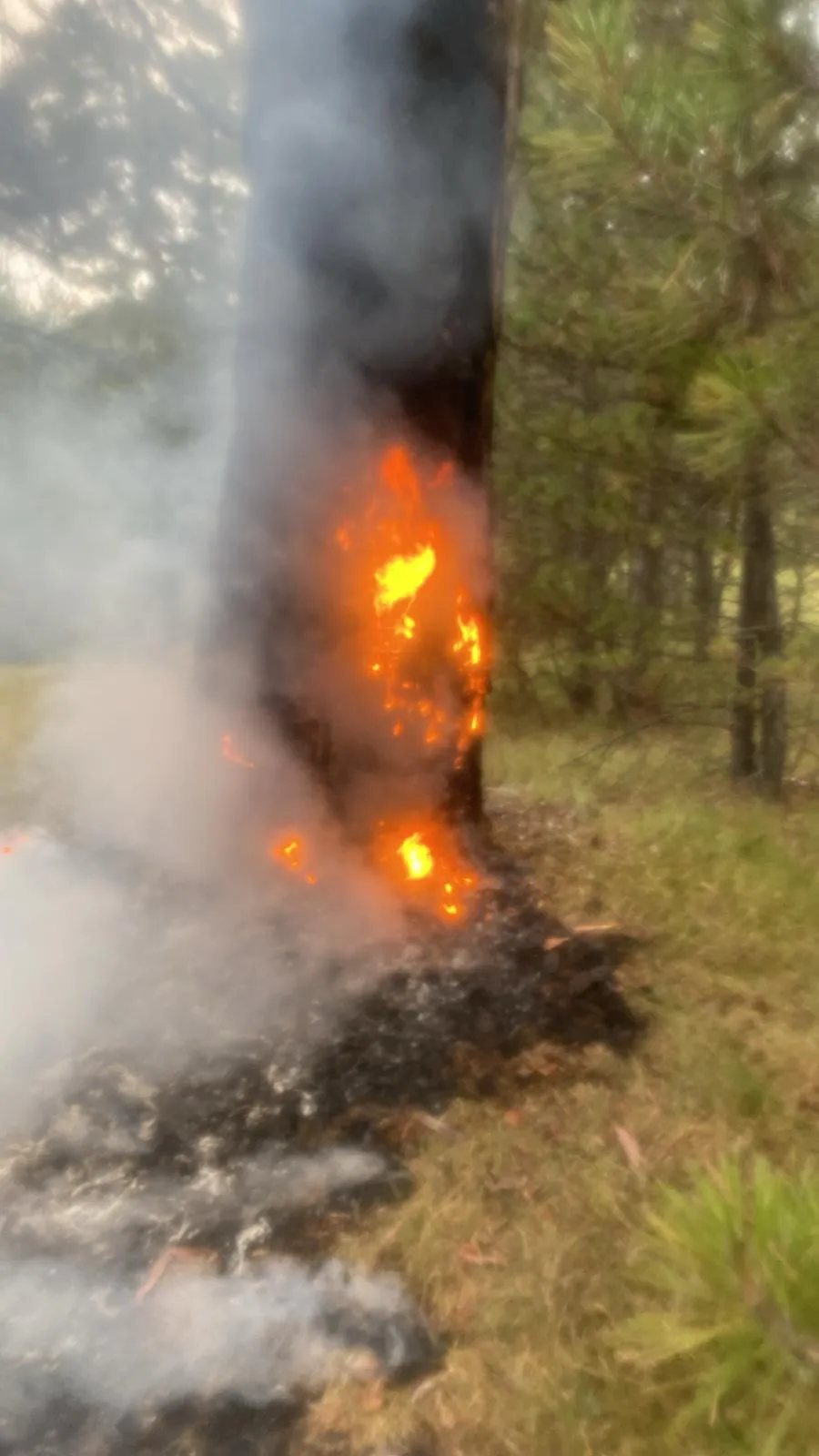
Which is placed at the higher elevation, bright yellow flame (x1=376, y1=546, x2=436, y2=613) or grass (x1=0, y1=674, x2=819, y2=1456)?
bright yellow flame (x1=376, y1=546, x2=436, y2=613)

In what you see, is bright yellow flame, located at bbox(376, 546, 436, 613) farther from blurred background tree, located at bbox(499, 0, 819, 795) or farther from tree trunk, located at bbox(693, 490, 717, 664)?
tree trunk, located at bbox(693, 490, 717, 664)

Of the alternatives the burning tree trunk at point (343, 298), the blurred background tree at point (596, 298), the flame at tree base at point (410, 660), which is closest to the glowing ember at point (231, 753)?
the flame at tree base at point (410, 660)

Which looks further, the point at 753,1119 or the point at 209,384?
the point at 209,384

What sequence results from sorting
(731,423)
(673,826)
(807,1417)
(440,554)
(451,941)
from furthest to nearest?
(673,826)
(440,554)
(451,941)
(731,423)
(807,1417)

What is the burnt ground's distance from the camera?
2154mm

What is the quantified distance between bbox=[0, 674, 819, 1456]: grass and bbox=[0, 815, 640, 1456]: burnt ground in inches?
A: 4.5

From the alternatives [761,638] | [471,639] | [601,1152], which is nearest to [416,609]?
[471,639]

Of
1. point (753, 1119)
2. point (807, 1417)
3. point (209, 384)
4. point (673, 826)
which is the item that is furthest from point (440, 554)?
point (209, 384)

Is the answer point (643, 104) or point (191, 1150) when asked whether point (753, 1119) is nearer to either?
point (191, 1150)

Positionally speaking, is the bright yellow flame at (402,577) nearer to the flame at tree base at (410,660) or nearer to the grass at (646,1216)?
the flame at tree base at (410,660)

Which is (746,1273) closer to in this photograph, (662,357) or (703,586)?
(662,357)

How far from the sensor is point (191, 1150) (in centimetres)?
287

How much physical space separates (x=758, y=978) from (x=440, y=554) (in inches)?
88.4

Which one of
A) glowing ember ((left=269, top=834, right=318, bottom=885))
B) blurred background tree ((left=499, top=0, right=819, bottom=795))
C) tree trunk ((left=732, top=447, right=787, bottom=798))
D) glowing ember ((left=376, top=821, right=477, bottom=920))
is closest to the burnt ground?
glowing ember ((left=376, top=821, right=477, bottom=920))
